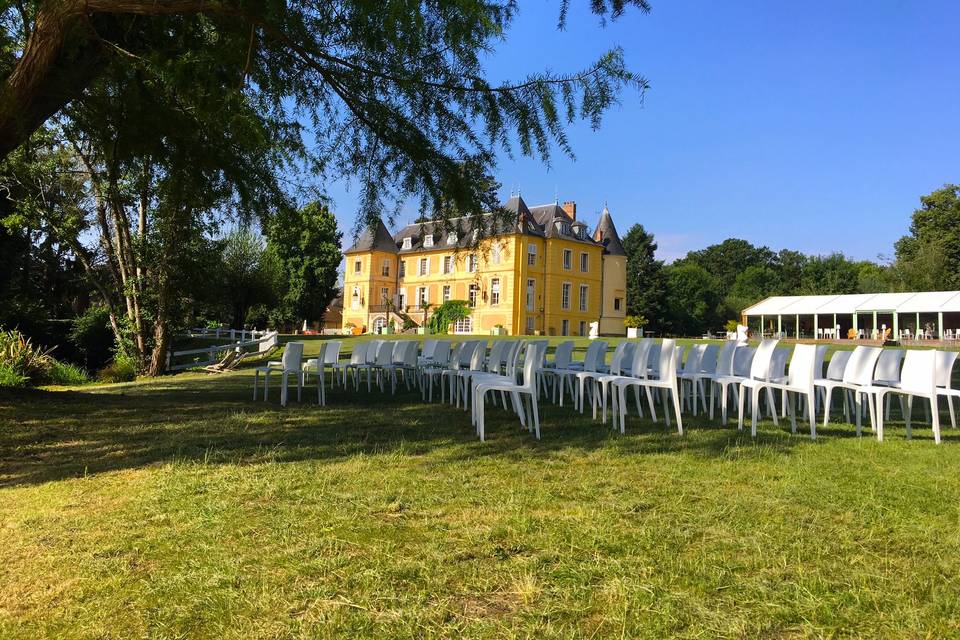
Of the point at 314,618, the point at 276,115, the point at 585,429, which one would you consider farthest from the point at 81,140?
the point at 314,618

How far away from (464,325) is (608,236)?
11939mm

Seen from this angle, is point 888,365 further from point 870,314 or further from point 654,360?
point 870,314

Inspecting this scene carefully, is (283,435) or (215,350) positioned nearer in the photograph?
(283,435)

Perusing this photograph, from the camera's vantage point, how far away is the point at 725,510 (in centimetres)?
314

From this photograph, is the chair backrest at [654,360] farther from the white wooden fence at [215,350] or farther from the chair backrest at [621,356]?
the white wooden fence at [215,350]

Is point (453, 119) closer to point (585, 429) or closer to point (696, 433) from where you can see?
point (585, 429)

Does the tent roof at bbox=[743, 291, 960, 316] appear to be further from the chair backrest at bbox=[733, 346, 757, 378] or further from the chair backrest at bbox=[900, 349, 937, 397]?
the chair backrest at bbox=[900, 349, 937, 397]

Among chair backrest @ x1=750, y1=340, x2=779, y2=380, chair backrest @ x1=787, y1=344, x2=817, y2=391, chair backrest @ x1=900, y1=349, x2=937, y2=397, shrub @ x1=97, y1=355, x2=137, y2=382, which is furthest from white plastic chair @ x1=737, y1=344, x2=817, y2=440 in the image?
shrub @ x1=97, y1=355, x2=137, y2=382

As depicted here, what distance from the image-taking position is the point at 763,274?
2473 inches

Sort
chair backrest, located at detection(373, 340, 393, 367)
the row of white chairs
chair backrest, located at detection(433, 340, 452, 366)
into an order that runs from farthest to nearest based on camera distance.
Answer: chair backrest, located at detection(373, 340, 393, 367) < chair backrest, located at detection(433, 340, 452, 366) < the row of white chairs

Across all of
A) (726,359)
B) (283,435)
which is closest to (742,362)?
(726,359)

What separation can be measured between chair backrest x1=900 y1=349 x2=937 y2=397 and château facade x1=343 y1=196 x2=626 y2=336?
2986cm

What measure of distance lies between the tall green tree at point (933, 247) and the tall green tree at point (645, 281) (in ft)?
47.5

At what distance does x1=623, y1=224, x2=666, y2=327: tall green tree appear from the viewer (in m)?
45.4
